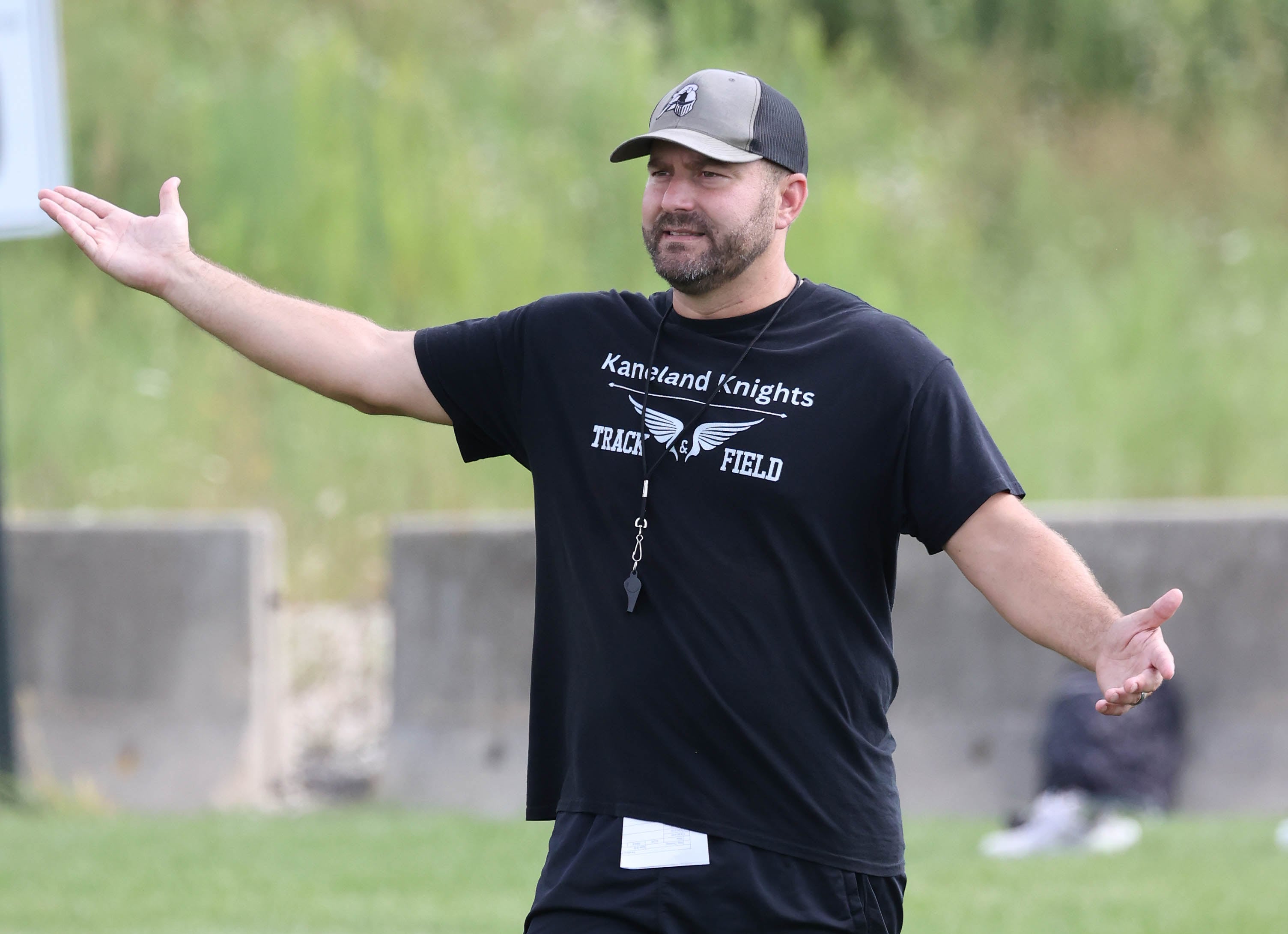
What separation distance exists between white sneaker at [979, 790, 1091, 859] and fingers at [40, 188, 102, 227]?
15.4 ft

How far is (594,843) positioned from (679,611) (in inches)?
18.4

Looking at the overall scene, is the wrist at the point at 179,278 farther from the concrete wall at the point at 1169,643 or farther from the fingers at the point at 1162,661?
the concrete wall at the point at 1169,643

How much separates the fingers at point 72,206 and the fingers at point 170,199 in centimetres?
15

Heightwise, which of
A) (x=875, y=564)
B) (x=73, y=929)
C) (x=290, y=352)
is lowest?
(x=73, y=929)

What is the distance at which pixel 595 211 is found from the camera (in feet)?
49.1

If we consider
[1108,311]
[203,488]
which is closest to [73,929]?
[203,488]

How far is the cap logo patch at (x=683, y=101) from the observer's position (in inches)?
145

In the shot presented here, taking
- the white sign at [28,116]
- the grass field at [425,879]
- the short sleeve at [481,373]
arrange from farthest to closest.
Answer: the white sign at [28,116] < the grass field at [425,879] < the short sleeve at [481,373]

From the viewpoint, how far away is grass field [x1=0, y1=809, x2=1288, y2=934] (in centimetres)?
651

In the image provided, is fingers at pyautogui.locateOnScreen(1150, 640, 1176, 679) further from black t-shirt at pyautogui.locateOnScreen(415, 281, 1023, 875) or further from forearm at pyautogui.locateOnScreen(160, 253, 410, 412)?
forearm at pyautogui.locateOnScreen(160, 253, 410, 412)

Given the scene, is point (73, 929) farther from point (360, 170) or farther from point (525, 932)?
point (360, 170)

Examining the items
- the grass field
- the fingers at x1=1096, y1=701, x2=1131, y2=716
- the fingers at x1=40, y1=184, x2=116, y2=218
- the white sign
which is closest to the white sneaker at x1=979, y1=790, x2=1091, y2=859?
the grass field

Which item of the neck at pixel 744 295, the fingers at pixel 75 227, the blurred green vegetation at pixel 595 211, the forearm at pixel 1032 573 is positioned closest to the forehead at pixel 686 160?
the neck at pixel 744 295

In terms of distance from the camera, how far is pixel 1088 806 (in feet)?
25.5
